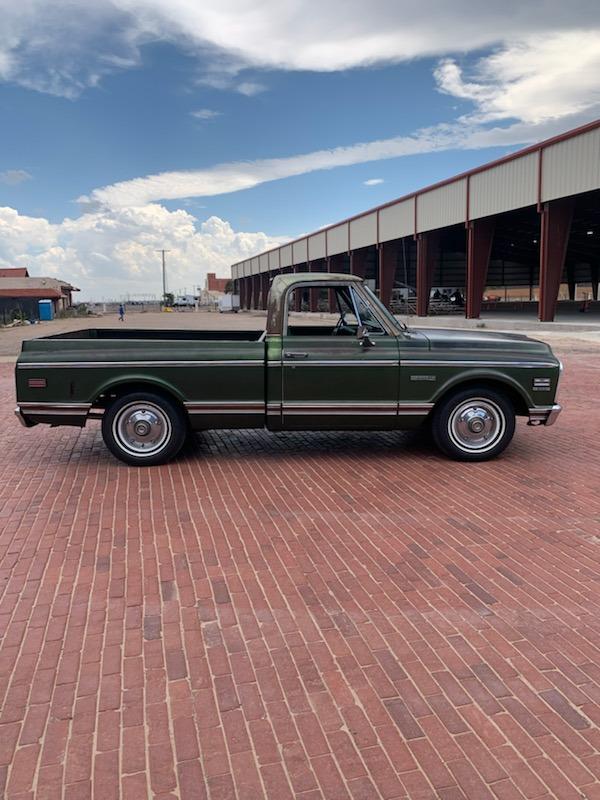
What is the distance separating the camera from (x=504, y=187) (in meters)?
28.5

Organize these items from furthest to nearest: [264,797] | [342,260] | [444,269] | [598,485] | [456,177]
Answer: [444,269]
[342,260]
[456,177]
[598,485]
[264,797]

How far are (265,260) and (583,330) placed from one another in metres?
51.4

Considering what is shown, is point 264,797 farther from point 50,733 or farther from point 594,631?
point 594,631

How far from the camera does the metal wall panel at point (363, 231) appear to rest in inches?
1719

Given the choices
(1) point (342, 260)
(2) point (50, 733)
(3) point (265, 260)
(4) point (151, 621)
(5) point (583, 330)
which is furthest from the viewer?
(3) point (265, 260)

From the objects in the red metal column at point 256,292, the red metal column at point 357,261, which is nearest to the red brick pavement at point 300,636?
the red metal column at point 357,261

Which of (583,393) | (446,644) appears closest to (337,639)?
(446,644)

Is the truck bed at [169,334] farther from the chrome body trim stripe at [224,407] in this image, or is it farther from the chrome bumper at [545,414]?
the chrome bumper at [545,414]

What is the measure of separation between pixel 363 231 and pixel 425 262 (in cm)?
881

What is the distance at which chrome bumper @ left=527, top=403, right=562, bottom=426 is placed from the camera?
6379 mm

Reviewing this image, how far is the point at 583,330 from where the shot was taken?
26.4 metres

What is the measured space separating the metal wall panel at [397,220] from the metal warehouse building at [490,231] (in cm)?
6

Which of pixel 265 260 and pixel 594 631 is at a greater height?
pixel 265 260

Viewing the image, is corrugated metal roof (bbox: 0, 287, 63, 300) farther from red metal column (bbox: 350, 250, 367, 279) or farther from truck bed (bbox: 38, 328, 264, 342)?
truck bed (bbox: 38, 328, 264, 342)
